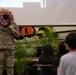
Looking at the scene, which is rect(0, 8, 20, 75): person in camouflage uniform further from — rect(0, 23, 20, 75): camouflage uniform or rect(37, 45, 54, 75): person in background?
rect(37, 45, 54, 75): person in background

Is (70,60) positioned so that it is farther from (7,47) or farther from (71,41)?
(7,47)

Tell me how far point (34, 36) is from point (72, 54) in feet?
11.7

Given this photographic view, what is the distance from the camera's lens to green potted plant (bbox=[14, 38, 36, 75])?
550 centimetres

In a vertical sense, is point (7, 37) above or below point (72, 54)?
below

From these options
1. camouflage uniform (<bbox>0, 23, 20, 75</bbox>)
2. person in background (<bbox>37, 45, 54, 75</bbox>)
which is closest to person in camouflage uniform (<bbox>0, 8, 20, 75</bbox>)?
camouflage uniform (<bbox>0, 23, 20, 75</bbox>)

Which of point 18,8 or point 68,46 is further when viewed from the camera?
point 18,8

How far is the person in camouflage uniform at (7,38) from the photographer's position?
4.61 m

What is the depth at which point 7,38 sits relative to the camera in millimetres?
4676

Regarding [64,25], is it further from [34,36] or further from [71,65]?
[71,65]

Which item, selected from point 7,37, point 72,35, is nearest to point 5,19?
point 7,37

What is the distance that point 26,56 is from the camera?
560cm

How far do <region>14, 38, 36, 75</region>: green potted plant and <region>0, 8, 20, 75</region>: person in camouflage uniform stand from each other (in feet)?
2.44

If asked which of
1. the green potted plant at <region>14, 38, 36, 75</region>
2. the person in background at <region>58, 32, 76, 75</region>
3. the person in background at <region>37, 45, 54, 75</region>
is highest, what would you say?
the person in background at <region>58, 32, 76, 75</region>

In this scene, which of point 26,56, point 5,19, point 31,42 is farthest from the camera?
point 31,42
